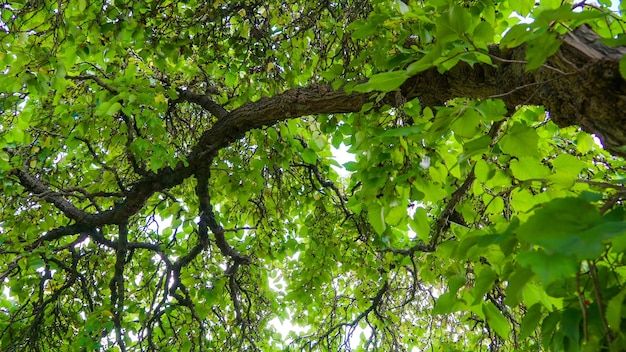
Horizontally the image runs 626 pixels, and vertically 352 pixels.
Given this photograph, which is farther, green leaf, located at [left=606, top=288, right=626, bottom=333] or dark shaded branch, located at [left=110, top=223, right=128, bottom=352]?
dark shaded branch, located at [left=110, top=223, right=128, bottom=352]

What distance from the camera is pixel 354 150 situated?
143cm

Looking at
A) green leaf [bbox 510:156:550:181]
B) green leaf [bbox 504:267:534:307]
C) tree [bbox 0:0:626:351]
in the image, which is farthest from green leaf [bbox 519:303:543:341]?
green leaf [bbox 510:156:550:181]

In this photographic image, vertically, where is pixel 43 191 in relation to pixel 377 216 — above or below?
above

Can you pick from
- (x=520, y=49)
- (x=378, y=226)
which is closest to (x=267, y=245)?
(x=378, y=226)

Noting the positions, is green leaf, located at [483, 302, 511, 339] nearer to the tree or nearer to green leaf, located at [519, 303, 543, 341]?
the tree

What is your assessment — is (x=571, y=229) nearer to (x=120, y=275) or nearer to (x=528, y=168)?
(x=528, y=168)

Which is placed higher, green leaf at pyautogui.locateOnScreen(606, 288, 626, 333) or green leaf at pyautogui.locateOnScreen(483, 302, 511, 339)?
green leaf at pyautogui.locateOnScreen(483, 302, 511, 339)

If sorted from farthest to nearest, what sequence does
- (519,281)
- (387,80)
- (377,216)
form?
(377,216), (387,80), (519,281)

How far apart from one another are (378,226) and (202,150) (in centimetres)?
181

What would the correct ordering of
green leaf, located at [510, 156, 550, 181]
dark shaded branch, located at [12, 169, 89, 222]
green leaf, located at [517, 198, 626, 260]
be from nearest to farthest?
green leaf, located at [517, 198, 626, 260], green leaf, located at [510, 156, 550, 181], dark shaded branch, located at [12, 169, 89, 222]

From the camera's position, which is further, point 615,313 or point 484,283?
point 484,283

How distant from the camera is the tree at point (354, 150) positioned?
80cm

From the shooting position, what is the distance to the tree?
805mm

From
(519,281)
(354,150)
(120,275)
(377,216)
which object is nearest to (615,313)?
(519,281)
